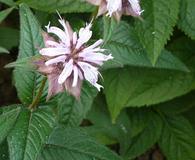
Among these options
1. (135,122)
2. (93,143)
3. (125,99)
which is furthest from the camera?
(135,122)

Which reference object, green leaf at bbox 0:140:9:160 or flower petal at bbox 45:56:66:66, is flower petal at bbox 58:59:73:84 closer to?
flower petal at bbox 45:56:66:66

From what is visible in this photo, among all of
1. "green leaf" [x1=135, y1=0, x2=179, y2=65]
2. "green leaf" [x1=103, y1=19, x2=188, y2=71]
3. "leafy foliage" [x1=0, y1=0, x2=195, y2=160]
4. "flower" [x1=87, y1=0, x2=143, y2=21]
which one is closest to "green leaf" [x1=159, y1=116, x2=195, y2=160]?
"leafy foliage" [x1=0, y1=0, x2=195, y2=160]

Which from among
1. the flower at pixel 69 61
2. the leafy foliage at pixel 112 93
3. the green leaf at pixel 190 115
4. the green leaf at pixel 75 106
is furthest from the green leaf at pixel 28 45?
the green leaf at pixel 190 115

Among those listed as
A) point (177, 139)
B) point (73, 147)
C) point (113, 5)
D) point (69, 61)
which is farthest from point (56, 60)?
point (177, 139)

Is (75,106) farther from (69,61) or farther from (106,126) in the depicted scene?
(69,61)

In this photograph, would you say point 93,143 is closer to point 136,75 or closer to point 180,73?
point 136,75

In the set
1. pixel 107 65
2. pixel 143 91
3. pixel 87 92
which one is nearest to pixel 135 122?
pixel 143 91
